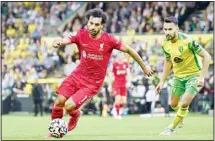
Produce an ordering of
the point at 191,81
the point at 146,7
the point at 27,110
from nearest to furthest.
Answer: the point at 191,81
the point at 27,110
the point at 146,7

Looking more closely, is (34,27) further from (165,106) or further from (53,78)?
(165,106)

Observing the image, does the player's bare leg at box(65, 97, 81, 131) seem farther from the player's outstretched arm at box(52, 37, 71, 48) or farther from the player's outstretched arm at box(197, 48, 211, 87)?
the player's outstretched arm at box(197, 48, 211, 87)

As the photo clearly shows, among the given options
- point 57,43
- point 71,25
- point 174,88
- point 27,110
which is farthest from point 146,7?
point 57,43

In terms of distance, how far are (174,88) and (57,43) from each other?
3.50m

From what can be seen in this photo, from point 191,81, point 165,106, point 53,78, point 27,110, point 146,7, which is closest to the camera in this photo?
point 191,81

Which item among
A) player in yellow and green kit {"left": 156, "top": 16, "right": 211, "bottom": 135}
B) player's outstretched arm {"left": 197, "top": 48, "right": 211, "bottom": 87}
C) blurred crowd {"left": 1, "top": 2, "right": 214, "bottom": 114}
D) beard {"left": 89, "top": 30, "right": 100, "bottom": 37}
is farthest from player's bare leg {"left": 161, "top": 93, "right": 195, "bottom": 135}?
blurred crowd {"left": 1, "top": 2, "right": 214, "bottom": 114}

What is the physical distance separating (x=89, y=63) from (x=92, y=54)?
19 cm

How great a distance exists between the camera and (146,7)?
112 ft

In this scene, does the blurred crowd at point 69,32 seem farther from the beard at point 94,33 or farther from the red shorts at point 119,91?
the beard at point 94,33

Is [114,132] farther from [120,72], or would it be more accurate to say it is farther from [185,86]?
[120,72]

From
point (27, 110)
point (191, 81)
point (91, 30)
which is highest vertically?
point (91, 30)

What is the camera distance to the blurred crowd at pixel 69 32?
94.7 ft

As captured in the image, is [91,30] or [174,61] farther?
[174,61]

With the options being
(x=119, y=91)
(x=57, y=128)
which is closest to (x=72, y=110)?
(x=57, y=128)
